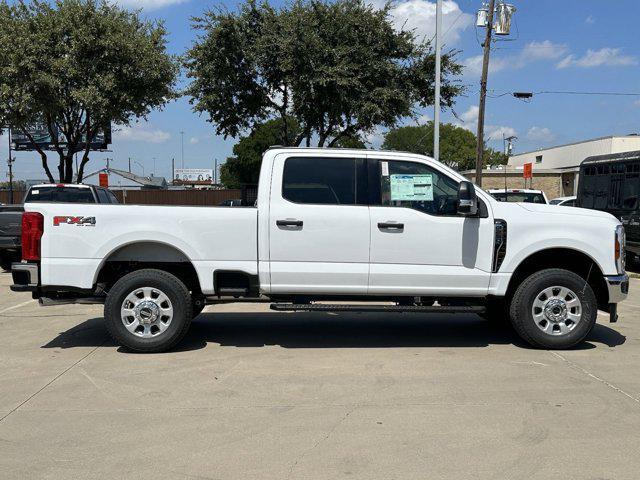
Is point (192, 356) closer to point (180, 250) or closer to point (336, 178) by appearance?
point (180, 250)

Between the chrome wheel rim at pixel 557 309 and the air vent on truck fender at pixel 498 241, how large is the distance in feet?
1.90

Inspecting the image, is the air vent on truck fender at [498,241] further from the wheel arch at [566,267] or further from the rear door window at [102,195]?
the rear door window at [102,195]

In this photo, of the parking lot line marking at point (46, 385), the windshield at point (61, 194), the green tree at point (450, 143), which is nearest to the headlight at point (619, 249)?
the parking lot line marking at point (46, 385)

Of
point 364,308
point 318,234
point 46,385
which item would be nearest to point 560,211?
point 364,308

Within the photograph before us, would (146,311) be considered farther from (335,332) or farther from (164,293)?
(335,332)

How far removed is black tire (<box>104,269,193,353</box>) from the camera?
6.38 m

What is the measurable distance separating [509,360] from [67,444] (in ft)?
14.0

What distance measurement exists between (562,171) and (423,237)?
38.7m

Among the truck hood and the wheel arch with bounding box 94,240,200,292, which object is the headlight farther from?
the wheel arch with bounding box 94,240,200,292

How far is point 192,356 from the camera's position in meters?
6.49

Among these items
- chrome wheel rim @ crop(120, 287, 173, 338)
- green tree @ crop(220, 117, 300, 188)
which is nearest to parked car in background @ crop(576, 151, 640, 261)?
chrome wheel rim @ crop(120, 287, 173, 338)

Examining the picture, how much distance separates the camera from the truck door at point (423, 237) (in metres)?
6.45

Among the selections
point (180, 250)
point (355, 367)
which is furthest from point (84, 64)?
point (355, 367)

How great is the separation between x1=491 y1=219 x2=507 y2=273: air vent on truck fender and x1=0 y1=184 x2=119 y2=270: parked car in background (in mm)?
9153
